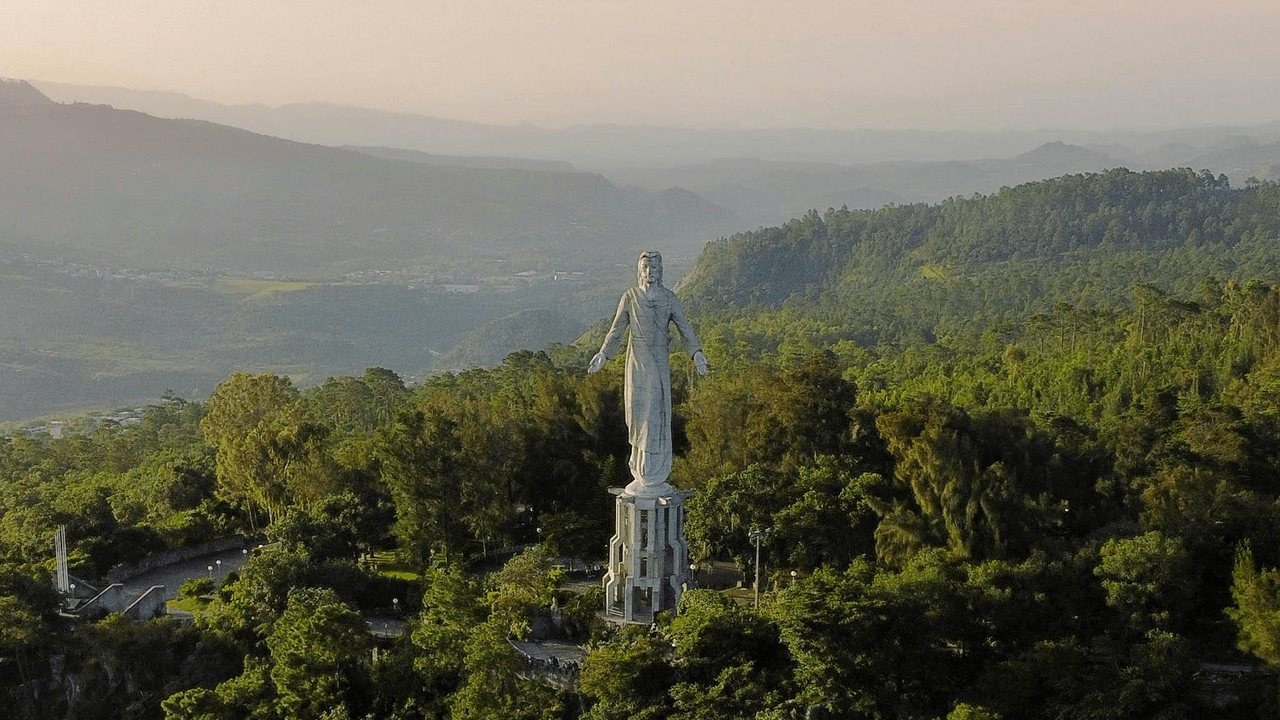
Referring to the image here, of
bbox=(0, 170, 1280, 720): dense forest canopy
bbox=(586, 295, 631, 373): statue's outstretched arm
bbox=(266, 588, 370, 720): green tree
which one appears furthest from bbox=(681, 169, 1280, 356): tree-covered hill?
bbox=(266, 588, 370, 720): green tree

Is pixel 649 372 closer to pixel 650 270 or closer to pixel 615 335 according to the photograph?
pixel 615 335

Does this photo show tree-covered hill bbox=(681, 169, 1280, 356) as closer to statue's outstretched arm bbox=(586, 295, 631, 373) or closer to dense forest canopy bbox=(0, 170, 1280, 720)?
dense forest canopy bbox=(0, 170, 1280, 720)

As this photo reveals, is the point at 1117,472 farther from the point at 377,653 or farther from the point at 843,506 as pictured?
the point at 377,653

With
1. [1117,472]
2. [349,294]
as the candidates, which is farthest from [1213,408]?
[349,294]

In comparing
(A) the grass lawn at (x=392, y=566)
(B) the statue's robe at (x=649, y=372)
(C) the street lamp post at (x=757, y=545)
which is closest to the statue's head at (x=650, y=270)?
(B) the statue's robe at (x=649, y=372)

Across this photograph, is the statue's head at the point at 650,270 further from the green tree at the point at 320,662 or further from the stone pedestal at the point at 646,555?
the green tree at the point at 320,662
